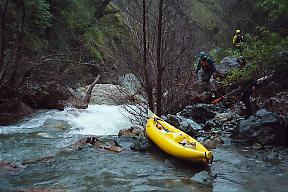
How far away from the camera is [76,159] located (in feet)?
22.9

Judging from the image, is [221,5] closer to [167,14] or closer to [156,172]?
[167,14]

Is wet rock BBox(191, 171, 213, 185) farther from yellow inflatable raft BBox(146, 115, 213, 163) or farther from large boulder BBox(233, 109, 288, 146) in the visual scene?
large boulder BBox(233, 109, 288, 146)

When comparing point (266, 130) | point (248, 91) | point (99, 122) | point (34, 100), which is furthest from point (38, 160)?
point (34, 100)

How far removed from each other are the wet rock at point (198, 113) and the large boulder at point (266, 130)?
207cm

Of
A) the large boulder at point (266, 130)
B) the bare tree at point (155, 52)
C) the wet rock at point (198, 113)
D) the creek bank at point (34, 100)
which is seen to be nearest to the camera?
the large boulder at point (266, 130)

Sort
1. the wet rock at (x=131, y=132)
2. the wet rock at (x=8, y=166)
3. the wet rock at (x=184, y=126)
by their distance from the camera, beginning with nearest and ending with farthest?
the wet rock at (x=8, y=166) → the wet rock at (x=184, y=126) → the wet rock at (x=131, y=132)

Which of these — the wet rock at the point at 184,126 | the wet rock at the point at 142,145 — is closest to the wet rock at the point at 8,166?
the wet rock at the point at 142,145

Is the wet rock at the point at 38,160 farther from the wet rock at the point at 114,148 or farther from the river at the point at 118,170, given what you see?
the wet rock at the point at 114,148

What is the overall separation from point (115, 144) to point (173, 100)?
2.65m

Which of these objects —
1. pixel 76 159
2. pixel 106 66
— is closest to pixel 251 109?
pixel 76 159

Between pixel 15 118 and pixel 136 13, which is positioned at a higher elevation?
pixel 136 13

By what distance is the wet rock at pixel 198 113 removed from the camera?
32.2 ft

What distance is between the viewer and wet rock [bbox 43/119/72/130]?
10102 millimetres

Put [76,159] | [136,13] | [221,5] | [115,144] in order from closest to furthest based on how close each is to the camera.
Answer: [76,159] < [115,144] < [136,13] < [221,5]
